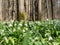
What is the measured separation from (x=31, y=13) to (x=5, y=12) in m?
0.72

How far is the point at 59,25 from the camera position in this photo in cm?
371

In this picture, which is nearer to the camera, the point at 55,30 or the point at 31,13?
the point at 55,30

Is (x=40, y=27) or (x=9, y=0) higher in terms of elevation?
(x=9, y=0)

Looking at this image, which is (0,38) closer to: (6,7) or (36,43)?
(36,43)

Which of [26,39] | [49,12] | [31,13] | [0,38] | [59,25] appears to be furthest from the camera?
[49,12]

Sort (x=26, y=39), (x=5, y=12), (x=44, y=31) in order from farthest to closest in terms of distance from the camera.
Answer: (x=5, y=12) → (x=44, y=31) → (x=26, y=39)

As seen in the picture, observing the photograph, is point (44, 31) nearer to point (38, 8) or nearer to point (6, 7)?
point (6, 7)

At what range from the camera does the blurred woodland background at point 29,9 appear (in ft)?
16.6

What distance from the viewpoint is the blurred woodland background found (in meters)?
5.05

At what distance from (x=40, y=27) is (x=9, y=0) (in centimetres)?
197

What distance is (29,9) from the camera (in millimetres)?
5441

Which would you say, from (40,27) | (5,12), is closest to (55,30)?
(40,27)

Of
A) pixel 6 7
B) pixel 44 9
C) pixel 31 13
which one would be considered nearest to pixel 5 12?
pixel 6 7

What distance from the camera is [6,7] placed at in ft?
16.6
